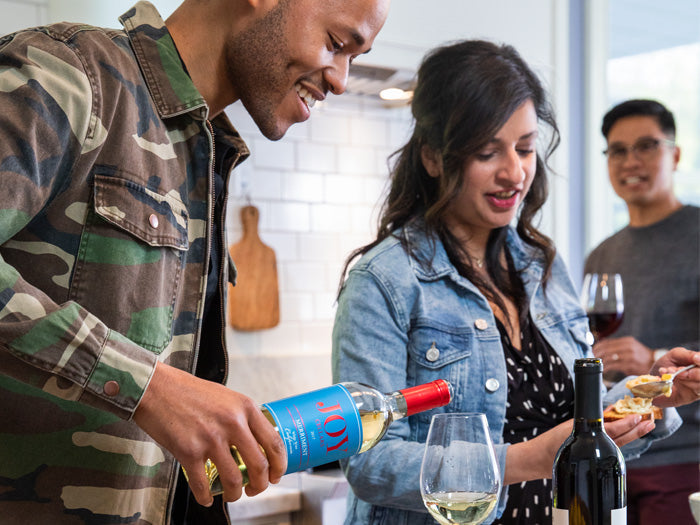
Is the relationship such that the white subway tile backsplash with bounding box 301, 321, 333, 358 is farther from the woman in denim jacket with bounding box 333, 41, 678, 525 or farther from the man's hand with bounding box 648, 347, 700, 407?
the man's hand with bounding box 648, 347, 700, 407

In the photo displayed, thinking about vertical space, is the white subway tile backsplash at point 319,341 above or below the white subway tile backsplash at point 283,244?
below

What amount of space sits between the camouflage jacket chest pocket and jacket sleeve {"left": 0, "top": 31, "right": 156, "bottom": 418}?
8 centimetres

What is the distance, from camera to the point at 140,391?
34.3 inches

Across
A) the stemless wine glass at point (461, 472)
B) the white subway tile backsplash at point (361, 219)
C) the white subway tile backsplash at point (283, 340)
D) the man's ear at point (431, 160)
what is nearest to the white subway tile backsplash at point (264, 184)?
the white subway tile backsplash at point (361, 219)

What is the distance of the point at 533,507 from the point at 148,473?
729 mm

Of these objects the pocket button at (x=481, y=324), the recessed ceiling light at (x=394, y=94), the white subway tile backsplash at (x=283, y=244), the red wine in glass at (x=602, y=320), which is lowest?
the pocket button at (x=481, y=324)

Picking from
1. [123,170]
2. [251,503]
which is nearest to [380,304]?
[123,170]

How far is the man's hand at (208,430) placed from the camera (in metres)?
0.85

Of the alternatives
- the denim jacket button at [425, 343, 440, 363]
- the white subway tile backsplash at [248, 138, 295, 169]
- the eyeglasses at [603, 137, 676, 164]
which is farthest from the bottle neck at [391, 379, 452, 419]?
the eyeglasses at [603, 137, 676, 164]

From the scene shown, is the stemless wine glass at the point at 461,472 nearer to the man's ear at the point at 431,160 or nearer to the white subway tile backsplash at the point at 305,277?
the man's ear at the point at 431,160

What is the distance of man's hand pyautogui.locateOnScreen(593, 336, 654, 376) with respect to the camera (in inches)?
90.0

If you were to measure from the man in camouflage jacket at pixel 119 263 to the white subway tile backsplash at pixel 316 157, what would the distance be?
1.74 m

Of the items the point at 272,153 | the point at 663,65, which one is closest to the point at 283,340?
the point at 272,153

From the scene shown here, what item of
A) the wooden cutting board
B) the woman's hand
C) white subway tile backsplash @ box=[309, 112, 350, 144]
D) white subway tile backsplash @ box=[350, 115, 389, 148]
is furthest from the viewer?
white subway tile backsplash @ box=[350, 115, 389, 148]
